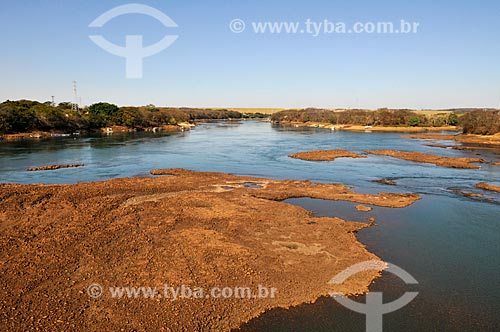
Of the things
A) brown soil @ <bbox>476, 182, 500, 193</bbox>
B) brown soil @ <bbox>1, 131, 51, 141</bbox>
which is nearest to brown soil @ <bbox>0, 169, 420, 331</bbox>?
brown soil @ <bbox>476, 182, 500, 193</bbox>

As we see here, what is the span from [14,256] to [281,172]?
77.7 feet

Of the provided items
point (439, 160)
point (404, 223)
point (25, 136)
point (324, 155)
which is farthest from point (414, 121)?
point (25, 136)

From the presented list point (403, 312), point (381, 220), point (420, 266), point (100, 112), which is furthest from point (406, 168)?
point (100, 112)

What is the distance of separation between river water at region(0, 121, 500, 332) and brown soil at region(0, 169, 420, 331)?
954 millimetres

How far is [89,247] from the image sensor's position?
1314cm

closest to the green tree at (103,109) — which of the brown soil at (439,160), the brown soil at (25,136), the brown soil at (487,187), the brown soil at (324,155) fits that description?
the brown soil at (25,136)

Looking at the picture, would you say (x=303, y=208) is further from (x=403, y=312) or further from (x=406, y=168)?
(x=406, y=168)

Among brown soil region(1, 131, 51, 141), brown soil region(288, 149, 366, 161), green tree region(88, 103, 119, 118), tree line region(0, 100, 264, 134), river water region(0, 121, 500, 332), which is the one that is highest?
green tree region(88, 103, 119, 118)

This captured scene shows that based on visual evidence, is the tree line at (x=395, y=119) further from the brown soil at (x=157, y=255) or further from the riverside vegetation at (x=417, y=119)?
the brown soil at (x=157, y=255)

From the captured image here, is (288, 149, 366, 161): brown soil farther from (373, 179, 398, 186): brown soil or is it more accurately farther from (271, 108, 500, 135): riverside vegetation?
(271, 108, 500, 135): riverside vegetation

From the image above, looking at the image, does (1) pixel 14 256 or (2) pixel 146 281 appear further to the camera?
(1) pixel 14 256

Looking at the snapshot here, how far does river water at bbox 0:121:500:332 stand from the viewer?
9.77m

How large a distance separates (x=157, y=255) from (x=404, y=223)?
40.5 ft

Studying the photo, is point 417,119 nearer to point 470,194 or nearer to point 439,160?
point 439,160
